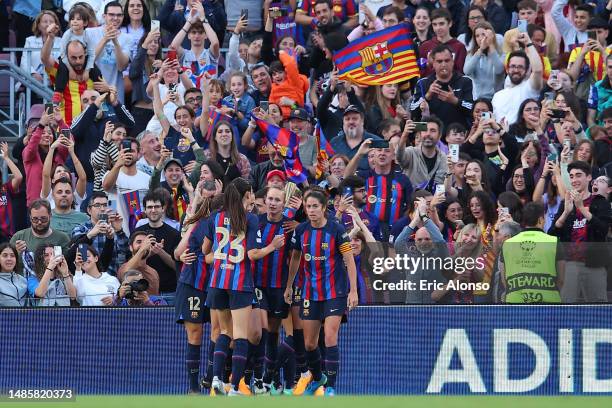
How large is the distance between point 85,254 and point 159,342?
122cm

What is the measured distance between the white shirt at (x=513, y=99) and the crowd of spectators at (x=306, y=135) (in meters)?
0.02

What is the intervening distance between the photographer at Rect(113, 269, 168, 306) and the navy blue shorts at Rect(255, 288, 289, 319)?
4.61ft

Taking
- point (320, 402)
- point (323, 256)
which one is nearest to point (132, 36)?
point (323, 256)

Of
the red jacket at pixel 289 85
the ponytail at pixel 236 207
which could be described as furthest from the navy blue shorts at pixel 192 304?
the red jacket at pixel 289 85

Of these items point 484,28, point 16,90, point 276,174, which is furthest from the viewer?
point 16,90

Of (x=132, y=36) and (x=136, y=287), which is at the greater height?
(x=132, y=36)

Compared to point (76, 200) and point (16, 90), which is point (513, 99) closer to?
point (76, 200)

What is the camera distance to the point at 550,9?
862 inches

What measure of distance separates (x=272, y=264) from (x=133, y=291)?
1624 mm

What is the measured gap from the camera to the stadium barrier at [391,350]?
665 inches

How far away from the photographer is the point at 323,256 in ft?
53.7

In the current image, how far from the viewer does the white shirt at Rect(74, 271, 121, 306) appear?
1734 centimetres

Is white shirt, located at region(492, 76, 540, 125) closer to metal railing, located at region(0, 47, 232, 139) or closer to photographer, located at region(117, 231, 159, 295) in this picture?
metal railing, located at region(0, 47, 232, 139)

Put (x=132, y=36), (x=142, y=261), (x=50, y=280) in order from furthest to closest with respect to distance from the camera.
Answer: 1. (x=132, y=36)
2. (x=142, y=261)
3. (x=50, y=280)
